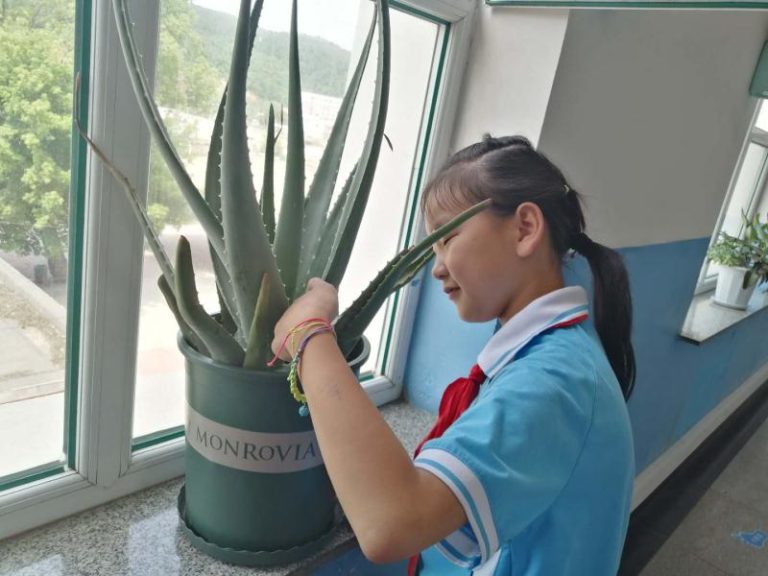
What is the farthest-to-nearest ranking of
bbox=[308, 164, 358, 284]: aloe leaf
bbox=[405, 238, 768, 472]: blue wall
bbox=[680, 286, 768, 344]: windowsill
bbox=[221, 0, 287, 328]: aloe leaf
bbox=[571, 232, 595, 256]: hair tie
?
1. bbox=[680, 286, 768, 344]: windowsill
2. bbox=[405, 238, 768, 472]: blue wall
3. bbox=[571, 232, 595, 256]: hair tie
4. bbox=[308, 164, 358, 284]: aloe leaf
5. bbox=[221, 0, 287, 328]: aloe leaf

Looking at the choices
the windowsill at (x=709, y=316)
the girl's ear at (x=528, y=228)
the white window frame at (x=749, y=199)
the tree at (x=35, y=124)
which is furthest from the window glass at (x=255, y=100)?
the white window frame at (x=749, y=199)

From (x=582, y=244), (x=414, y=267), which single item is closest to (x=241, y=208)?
(x=414, y=267)

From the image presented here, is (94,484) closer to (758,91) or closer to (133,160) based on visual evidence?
(133,160)

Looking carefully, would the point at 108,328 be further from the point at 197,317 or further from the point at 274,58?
the point at 274,58

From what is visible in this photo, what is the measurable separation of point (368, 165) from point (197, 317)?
229 millimetres

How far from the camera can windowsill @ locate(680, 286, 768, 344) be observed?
2018 mm

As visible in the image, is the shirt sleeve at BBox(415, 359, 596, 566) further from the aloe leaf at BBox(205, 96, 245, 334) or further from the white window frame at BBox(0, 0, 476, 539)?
the white window frame at BBox(0, 0, 476, 539)

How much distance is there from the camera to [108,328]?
73cm

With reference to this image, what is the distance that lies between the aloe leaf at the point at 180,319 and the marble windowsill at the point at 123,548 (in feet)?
0.94

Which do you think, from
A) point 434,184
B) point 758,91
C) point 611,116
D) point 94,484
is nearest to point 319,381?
Answer: point 434,184

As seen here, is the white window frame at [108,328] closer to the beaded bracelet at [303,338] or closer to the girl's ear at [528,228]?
the beaded bracelet at [303,338]

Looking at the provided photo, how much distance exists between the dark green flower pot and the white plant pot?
2360 millimetres

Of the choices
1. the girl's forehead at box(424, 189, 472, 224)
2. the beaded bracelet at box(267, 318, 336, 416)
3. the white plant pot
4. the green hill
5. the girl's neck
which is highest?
the green hill

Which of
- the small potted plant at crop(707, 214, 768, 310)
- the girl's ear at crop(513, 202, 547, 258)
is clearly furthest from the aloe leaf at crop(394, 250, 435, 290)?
the small potted plant at crop(707, 214, 768, 310)
